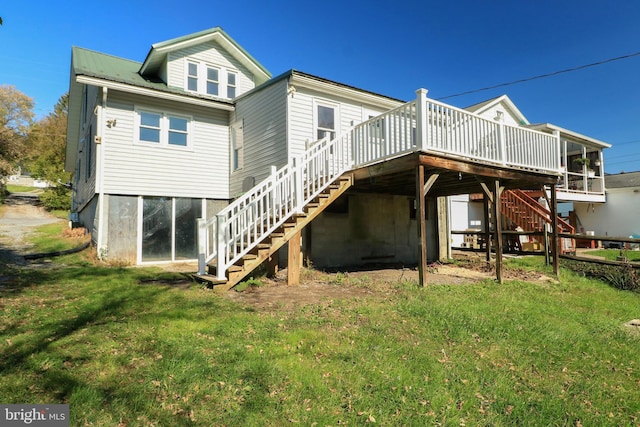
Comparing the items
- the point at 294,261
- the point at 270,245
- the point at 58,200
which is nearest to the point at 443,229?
the point at 294,261

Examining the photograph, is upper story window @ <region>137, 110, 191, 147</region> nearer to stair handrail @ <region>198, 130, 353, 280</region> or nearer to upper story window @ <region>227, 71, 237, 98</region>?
upper story window @ <region>227, 71, 237, 98</region>

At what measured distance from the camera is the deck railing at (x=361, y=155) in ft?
22.7

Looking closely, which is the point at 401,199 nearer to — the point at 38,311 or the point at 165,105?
the point at 165,105

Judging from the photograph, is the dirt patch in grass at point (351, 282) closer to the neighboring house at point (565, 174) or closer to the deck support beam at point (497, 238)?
the deck support beam at point (497, 238)

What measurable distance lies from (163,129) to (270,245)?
6726 millimetres

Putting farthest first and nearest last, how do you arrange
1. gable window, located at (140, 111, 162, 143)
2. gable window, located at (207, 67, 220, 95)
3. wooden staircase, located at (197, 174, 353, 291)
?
1. gable window, located at (207, 67, 220, 95)
2. gable window, located at (140, 111, 162, 143)
3. wooden staircase, located at (197, 174, 353, 291)

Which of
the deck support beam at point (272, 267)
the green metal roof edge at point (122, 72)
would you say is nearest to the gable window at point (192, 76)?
the green metal roof edge at point (122, 72)

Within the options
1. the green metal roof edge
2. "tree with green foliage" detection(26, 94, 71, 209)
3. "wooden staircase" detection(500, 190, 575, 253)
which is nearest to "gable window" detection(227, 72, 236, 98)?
the green metal roof edge

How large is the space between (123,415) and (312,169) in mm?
6252

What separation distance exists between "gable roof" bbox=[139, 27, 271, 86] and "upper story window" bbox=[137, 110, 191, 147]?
263 cm

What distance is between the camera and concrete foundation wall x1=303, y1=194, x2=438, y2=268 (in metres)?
10.5

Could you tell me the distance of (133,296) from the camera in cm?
593

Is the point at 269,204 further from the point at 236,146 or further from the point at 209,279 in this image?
the point at 236,146

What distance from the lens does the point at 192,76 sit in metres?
12.7
